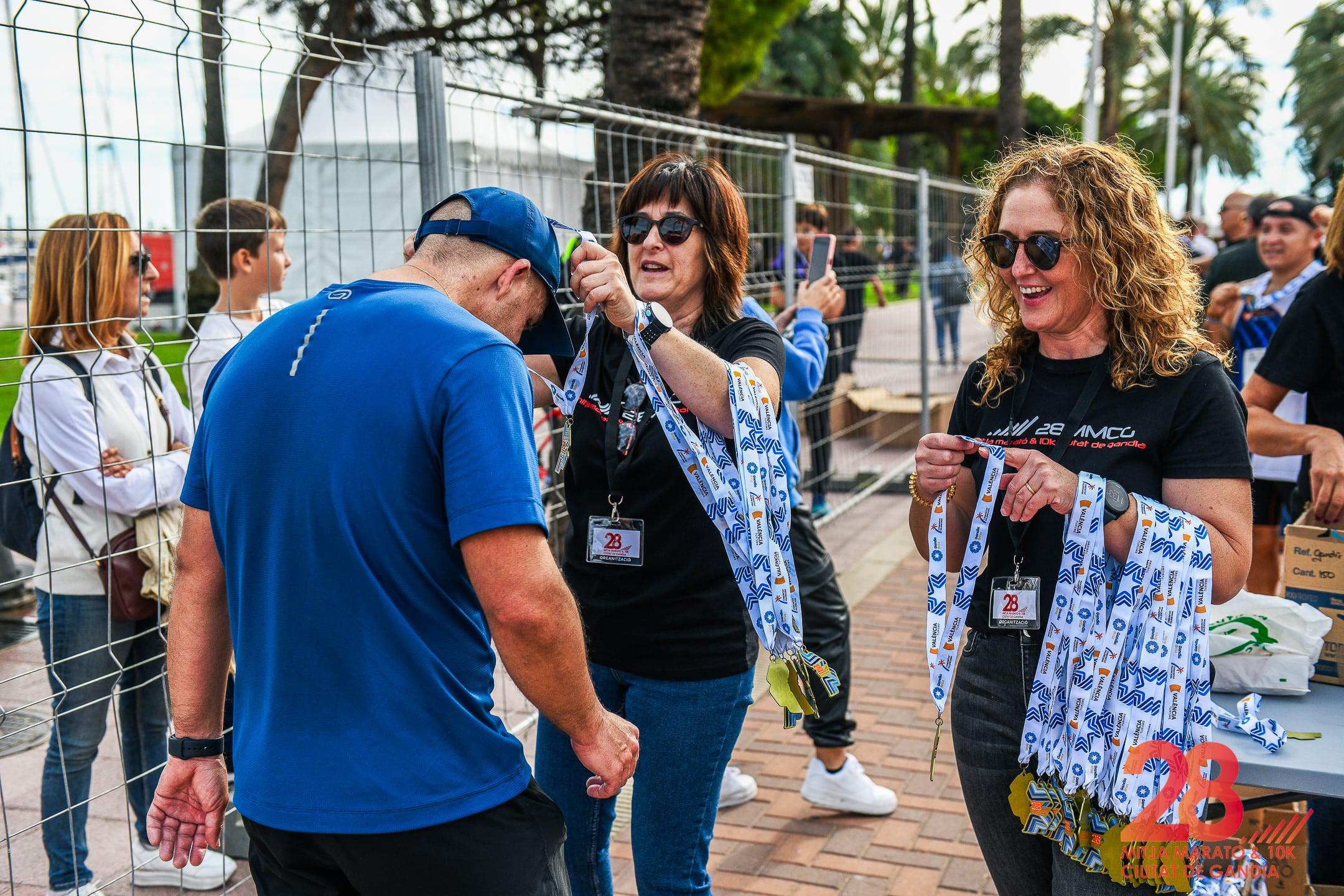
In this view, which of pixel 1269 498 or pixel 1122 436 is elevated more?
pixel 1122 436

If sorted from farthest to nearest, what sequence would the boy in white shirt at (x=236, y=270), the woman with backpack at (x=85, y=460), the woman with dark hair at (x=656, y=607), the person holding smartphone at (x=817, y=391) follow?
the person holding smartphone at (x=817, y=391), the boy in white shirt at (x=236, y=270), the woman with backpack at (x=85, y=460), the woman with dark hair at (x=656, y=607)

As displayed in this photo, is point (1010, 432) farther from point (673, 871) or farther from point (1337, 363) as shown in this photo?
point (1337, 363)

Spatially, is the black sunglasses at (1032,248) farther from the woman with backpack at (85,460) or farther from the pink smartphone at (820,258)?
the woman with backpack at (85,460)

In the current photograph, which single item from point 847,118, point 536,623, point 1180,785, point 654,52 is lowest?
point 1180,785

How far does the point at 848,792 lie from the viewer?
3764 mm

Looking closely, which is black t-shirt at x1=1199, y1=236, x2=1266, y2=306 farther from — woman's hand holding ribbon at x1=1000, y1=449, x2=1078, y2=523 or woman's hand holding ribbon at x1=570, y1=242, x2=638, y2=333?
woman's hand holding ribbon at x1=570, y1=242, x2=638, y2=333

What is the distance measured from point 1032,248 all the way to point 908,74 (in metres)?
34.1

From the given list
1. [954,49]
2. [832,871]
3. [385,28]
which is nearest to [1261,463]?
[832,871]

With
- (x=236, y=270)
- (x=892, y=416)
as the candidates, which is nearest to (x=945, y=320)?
(x=892, y=416)

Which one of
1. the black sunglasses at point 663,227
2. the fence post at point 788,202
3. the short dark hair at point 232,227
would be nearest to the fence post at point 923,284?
the fence post at point 788,202

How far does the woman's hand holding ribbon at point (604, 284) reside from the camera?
206 cm

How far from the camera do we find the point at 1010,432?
2176mm

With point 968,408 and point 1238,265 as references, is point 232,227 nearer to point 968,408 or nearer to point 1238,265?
point 968,408

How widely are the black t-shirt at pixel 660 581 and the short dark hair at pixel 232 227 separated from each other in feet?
4.95
